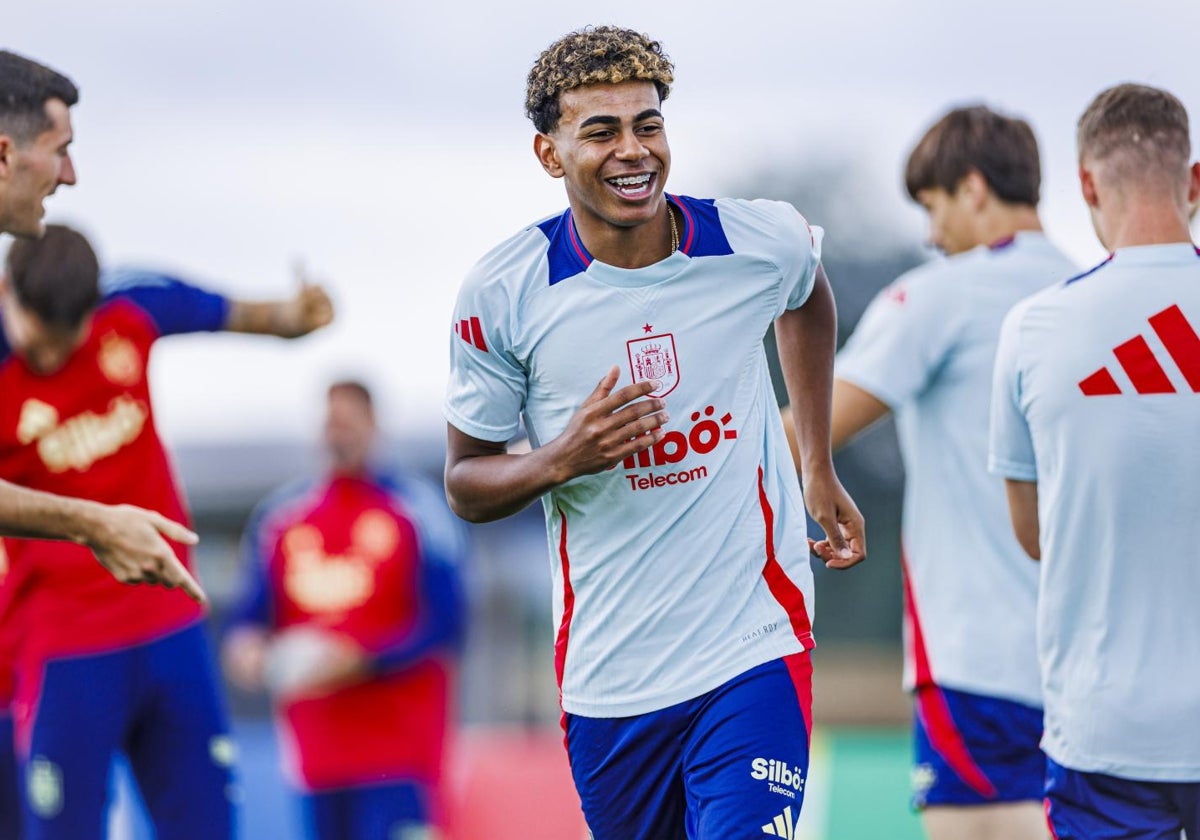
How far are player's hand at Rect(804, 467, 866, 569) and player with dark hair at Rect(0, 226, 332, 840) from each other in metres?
2.72

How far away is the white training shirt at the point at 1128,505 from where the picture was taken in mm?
4266

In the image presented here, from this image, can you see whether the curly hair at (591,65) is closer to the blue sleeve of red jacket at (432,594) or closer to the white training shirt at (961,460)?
the white training shirt at (961,460)

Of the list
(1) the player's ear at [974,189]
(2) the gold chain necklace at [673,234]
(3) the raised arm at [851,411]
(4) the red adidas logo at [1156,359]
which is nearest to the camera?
(4) the red adidas logo at [1156,359]

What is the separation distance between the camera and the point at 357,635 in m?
9.12

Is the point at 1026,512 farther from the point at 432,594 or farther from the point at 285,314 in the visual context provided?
the point at 432,594

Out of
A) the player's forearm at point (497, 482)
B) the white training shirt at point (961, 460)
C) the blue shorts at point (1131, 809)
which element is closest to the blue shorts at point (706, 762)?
the player's forearm at point (497, 482)

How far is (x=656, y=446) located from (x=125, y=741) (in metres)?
3.03

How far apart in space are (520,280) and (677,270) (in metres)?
0.43

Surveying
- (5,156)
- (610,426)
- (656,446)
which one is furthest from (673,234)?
(5,156)

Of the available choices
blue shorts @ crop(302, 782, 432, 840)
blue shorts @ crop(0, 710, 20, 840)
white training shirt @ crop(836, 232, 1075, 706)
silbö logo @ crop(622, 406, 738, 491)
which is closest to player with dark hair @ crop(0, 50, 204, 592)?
silbö logo @ crop(622, 406, 738, 491)

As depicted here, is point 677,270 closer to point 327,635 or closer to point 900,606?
point 327,635

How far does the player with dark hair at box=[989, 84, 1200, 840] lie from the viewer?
14.0 ft

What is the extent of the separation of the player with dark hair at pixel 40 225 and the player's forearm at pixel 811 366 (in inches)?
70.5

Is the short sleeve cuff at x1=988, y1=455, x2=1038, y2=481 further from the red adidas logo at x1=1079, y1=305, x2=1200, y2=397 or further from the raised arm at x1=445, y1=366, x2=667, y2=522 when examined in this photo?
the raised arm at x1=445, y1=366, x2=667, y2=522
